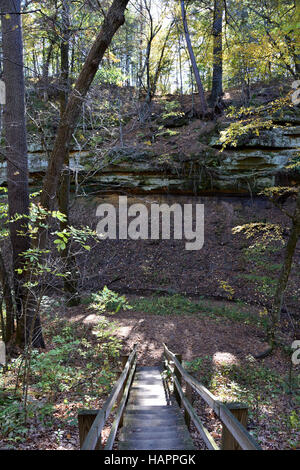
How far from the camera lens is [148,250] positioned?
49.0 ft

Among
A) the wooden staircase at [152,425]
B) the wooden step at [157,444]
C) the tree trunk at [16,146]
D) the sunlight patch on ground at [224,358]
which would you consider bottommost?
the sunlight patch on ground at [224,358]

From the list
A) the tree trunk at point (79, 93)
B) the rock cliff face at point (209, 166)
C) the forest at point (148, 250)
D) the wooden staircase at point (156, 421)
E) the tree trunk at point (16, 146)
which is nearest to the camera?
the wooden staircase at point (156, 421)

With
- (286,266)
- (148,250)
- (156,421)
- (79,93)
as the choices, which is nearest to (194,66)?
(148,250)

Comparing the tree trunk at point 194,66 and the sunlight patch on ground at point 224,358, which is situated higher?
the tree trunk at point 194,66

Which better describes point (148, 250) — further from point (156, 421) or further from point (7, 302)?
point (156, 421)

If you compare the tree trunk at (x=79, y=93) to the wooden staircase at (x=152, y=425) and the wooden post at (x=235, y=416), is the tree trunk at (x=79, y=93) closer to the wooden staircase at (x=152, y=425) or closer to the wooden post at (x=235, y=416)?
the wooden staircase at (x=152, y=425)

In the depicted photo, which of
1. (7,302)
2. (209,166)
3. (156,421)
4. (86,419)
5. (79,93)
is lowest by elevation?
(156,421)

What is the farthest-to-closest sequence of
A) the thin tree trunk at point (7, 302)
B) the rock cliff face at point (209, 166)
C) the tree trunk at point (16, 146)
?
the rock cliff face at point (209, 166) < the tree trunk at point (16, 146) < the thin tree trunk at point (7, 302)

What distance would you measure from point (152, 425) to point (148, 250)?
11448mm

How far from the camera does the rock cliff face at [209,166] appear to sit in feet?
51.7

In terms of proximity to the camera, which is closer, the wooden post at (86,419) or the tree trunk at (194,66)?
the wooden post at (86,419)

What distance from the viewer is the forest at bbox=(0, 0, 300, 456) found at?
4.43 metres

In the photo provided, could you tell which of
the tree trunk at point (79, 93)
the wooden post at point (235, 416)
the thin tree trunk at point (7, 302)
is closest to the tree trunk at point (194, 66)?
the tree trunk at point (79, 93)

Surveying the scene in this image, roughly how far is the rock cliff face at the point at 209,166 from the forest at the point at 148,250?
79mm
